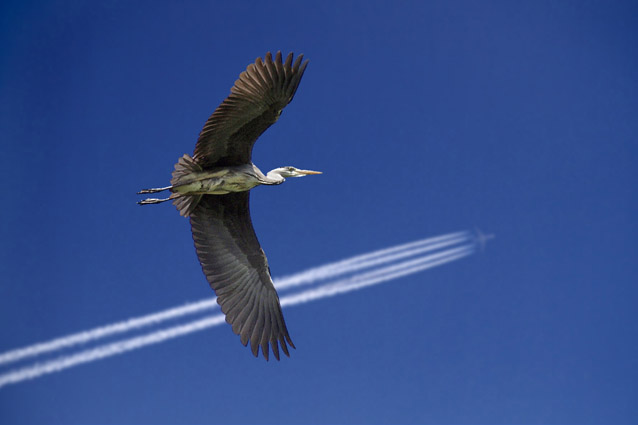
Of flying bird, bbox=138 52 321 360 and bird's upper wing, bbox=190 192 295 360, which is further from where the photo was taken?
bird's upper wing, bbox=190 192 295 360

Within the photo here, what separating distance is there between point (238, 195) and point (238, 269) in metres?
1.64

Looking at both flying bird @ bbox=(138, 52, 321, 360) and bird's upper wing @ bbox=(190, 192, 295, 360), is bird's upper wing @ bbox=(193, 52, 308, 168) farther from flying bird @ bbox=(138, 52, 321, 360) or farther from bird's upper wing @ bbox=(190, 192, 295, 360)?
bird's upper wing @ bbox=(190, 192, 295, 360)

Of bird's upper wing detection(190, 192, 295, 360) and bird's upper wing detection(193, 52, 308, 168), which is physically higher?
bird's upper wing detection(193, 52, 308, 168)

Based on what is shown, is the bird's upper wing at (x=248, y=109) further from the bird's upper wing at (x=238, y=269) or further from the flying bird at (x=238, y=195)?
the bird's upper wing at (x=238, y=269)

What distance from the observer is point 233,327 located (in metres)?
15.0

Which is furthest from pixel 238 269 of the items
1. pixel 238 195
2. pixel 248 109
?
pixel 248 109

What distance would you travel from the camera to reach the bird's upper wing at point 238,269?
15211 mm

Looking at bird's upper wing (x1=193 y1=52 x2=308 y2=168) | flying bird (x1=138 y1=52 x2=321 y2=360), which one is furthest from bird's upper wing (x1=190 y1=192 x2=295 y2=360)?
bird's upper wing (x1=193 y1=52 x2=308 y2=168)

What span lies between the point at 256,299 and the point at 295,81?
194 inches

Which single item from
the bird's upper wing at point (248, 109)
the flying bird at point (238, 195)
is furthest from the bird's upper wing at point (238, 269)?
the bird's upper wing at point (248, 109)

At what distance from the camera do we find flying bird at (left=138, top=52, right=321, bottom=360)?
13586 millimetres

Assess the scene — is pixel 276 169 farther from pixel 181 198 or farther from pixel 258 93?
pixel 258 93

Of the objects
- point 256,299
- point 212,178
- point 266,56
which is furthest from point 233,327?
point 266,56

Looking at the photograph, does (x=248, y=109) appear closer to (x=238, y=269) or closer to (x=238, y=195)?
(x=238, y=195)
